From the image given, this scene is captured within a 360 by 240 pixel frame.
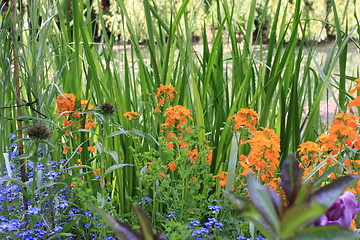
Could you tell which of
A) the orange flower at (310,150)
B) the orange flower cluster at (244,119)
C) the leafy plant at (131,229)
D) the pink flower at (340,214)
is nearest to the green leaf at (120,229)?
the leafy plant at (131,229)

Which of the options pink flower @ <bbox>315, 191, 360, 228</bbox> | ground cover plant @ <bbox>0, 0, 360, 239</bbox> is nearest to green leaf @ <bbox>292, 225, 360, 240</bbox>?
pink flower @ <bbox>315, 191, 360, 228</bbox>

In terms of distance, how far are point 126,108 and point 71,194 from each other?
44 centimetres

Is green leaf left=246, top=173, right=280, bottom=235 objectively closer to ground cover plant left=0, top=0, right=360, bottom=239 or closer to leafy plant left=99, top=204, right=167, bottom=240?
leafy plant left=99, top=204, right=167, bottom=240

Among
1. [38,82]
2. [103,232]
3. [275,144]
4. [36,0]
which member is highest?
[36,0]

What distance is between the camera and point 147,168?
1.89 m

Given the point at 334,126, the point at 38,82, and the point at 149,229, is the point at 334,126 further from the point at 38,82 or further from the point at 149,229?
the point at 149,229

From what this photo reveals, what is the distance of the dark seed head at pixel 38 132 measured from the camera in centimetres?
150

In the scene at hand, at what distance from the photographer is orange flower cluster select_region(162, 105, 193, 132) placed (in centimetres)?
184

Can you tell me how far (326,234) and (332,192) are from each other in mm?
40

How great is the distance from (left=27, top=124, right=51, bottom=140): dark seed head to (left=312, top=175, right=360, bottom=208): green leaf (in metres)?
1.23

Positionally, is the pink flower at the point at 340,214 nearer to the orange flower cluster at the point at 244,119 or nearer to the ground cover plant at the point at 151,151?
the ground cover plant at the point at 151,151

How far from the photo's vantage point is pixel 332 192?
0.37m

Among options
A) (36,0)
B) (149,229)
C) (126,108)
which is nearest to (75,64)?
(126,108)

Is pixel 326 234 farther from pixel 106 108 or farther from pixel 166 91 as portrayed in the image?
pixel 166 91
